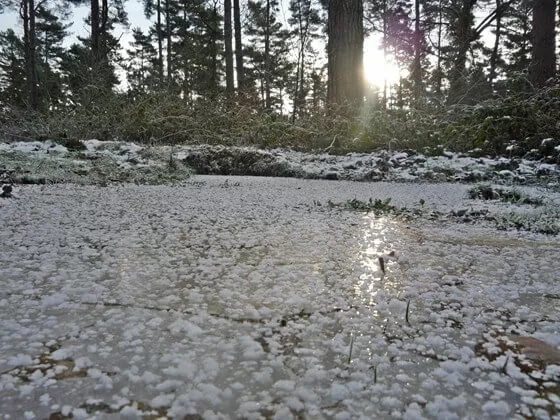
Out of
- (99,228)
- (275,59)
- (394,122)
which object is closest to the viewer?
(99,228)

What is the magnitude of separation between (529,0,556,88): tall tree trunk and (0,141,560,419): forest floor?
439cm

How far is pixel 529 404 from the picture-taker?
1.68 ft

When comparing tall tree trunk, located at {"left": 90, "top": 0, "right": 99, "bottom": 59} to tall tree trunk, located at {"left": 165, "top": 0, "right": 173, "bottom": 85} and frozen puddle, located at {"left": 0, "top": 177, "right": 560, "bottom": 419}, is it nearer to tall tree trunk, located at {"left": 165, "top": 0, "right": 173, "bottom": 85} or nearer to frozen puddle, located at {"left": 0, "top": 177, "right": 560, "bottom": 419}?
tall tree trunk, located at {"left": 165, "top": 0, "right": 173, "bottom": 85}

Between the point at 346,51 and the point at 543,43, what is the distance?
2593mm

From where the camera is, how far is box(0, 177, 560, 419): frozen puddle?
Result: 0.51 metres

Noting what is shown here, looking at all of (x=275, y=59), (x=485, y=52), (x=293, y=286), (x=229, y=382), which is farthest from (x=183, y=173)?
(x=485, y=52)

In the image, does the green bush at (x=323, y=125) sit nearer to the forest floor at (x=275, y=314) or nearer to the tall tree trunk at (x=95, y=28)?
the forest floor at (x=275, y=314)

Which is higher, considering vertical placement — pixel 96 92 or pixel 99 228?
pixel 96 92

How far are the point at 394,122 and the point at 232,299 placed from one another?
15.2ft

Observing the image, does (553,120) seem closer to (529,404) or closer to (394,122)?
(394,122)

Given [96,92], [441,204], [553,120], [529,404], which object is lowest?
[529,404]

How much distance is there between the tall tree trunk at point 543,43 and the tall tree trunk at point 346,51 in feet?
7.42

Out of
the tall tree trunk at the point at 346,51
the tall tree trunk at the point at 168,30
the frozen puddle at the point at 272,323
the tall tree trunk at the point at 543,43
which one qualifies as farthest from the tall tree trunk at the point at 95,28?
the frozen puddle at the point at 272,323

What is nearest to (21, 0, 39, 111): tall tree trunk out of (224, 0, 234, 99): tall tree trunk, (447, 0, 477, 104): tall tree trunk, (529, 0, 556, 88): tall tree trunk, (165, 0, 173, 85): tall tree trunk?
(165, 0, 173, 85): tall tree trunk
